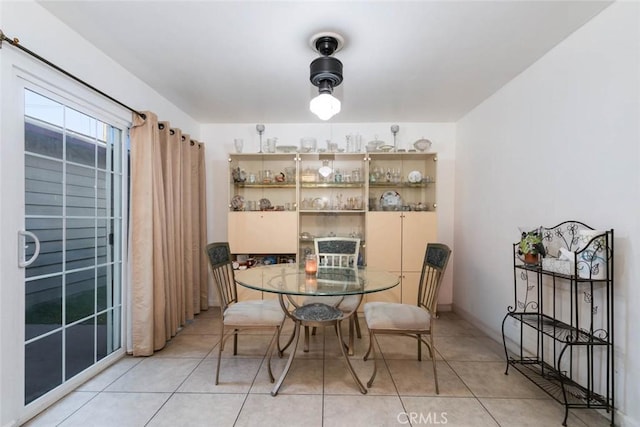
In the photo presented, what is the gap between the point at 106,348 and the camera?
243 centimetres

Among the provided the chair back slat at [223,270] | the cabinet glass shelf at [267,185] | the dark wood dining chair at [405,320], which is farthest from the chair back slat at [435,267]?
the cabinet glass shelf at [267,185]

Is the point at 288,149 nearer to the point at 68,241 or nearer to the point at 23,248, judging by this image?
the point at 68,241

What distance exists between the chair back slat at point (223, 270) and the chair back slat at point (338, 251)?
3.15 ft


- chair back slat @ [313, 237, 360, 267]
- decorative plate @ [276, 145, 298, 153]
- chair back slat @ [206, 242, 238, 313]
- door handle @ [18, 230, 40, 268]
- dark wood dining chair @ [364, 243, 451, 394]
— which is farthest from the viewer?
decorative plate @ [276, 145, 298, 153]

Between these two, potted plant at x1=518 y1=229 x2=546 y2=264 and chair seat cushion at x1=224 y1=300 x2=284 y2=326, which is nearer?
potted plant at x1=518 y1=229 x2=546 y2=264

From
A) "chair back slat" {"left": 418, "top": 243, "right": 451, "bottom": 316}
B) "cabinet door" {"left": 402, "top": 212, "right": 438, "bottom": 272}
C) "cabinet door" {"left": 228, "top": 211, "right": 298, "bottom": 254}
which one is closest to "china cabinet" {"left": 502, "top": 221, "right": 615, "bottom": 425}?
"chair back slat" {"left": 418, "top": 243, "right": 451, "bottom": 316}

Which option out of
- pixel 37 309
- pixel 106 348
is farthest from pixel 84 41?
pixel 106 348

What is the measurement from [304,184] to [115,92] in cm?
219

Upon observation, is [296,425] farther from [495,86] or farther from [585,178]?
[495,86]

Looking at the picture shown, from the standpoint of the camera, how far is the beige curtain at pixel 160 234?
2.50 metres

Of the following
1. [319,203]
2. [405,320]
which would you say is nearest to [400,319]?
[405,320]

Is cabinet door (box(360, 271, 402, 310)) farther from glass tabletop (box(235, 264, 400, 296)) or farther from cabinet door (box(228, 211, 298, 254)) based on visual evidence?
cabinet door (box(228, 211, 298, 254))

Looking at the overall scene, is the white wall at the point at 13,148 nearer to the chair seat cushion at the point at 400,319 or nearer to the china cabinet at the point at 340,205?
the china cabinet at the point at 340,205

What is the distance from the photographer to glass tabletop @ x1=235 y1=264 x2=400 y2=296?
1987 millimetres
